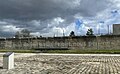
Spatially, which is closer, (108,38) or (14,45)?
(108,38)

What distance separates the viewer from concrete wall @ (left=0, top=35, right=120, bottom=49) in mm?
37594

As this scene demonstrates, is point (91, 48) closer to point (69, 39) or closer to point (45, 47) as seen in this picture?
point (69, 39)

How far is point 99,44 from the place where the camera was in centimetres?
3800

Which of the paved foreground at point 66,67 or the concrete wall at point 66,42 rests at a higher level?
the concrete wall at point 66,42

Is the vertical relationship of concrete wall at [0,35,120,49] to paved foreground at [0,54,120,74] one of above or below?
above

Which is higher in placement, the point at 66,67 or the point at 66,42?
the point at 66,42

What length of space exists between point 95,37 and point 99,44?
4.89ft

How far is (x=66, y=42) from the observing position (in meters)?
39.9

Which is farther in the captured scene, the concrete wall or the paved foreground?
the concrete wall

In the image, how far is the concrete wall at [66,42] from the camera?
3759 centimetres

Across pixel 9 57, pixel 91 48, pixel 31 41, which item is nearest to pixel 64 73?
pixel 9 57

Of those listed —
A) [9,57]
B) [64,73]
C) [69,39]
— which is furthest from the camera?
[69,39]

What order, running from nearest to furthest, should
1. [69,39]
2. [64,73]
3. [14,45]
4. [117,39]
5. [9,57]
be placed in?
[64,73], [9,57], [117,39], [69,39], [14,45]

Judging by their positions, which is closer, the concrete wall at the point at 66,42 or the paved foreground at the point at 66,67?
the paved foreground at the point at 66,67
